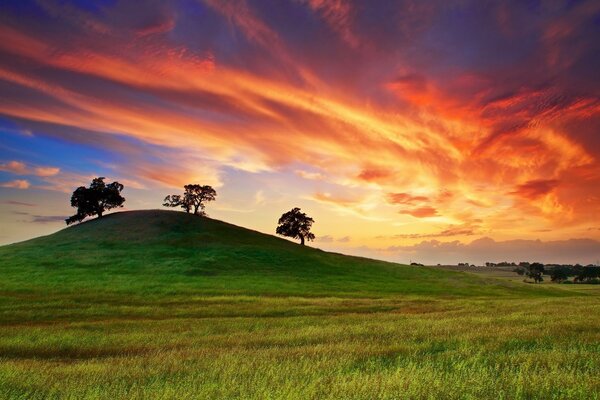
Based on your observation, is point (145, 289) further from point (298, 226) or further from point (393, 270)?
point (298, 226)

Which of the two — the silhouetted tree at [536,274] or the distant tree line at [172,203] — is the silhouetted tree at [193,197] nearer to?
the distant tree line at [172,203]

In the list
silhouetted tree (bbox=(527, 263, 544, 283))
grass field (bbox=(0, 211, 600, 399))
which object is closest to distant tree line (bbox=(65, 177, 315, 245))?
grass field (bbox=(0, 211, 600, 399))

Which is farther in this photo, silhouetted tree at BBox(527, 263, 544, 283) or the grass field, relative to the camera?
silhouetted tree at BBox(527, 263, 544, 283)

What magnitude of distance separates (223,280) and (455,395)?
4660 centimetres

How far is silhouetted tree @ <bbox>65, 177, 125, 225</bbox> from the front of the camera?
9938cm

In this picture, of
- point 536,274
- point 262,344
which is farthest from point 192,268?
point 536,274

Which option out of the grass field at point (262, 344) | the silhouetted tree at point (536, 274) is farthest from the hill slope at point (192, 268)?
the silhouetted tree at point (536, 274)

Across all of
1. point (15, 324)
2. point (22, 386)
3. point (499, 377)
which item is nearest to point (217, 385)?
point (22, 386)

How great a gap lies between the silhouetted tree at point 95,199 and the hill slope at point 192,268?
3417 millimetres

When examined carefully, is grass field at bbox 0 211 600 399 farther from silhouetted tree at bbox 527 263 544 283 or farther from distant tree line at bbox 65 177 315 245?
silhouetted tree at bbox 527 263 544 283

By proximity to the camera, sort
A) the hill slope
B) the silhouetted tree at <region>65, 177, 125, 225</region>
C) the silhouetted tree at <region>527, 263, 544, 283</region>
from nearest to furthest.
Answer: the hill slope < the silhouetted tree at <region>65, 177, 125, 225</region> < the silhouetted tree at <region>527, 263, 544, 283</region>

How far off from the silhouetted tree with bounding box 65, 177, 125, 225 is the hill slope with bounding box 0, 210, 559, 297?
11.2ft

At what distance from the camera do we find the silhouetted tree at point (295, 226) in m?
111

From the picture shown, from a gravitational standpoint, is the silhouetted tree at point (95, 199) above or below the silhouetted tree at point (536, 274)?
above
